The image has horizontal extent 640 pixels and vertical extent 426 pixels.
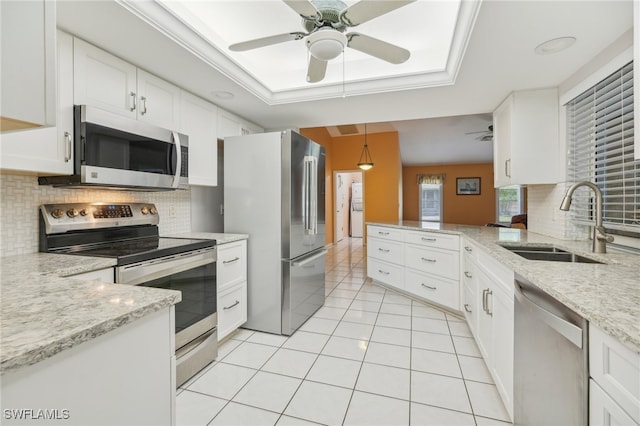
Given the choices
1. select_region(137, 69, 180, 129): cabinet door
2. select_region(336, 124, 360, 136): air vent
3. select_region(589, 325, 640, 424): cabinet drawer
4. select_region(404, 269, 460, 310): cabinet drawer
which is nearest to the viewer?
select_region(589, 325, 640, 424): cabinet drawer

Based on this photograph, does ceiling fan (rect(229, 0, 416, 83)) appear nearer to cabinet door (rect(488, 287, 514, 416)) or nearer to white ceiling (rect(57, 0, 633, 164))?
white ceiling (rect(57, 0, 633, 164))

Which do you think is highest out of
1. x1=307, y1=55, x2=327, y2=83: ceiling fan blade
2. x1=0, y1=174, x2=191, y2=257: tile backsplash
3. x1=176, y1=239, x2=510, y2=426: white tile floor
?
x1=307, y1=55, x2=327, y2=83: ceiling fan blade

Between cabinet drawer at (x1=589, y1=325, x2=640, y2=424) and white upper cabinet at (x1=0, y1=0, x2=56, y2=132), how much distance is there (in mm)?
1627

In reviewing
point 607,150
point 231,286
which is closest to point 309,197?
point 231,286

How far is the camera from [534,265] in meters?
1.40

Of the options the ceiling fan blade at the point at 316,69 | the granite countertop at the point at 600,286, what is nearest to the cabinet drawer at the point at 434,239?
the granite countertop at the point at 600,286

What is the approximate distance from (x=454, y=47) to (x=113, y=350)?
2467mm

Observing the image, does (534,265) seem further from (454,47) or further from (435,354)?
(454,47)

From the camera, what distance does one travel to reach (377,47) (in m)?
1.76

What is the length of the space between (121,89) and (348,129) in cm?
461

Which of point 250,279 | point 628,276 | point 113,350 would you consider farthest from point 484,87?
point 113,350

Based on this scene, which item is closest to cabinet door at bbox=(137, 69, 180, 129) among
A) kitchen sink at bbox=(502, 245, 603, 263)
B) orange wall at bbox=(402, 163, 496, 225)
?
kitchen sink at bbox=(502, 245, 603, 263)

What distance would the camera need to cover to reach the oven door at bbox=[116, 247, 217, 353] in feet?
5.37

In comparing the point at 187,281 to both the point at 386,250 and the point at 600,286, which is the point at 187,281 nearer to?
the point at 600,286
